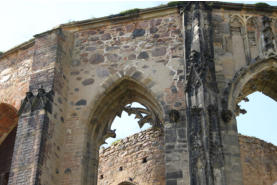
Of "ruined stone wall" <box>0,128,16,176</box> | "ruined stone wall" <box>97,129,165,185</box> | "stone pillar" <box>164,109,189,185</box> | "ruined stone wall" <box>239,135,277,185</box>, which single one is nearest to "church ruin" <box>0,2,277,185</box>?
"stone pillar" <box>164,109,189,185</box>

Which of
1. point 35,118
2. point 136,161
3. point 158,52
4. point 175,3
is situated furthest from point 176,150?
point 136,161

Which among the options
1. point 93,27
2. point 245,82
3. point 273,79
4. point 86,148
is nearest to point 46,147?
point 86,148

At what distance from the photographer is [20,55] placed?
12.9m

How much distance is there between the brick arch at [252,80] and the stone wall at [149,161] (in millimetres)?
4199

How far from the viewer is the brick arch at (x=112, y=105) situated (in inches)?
445

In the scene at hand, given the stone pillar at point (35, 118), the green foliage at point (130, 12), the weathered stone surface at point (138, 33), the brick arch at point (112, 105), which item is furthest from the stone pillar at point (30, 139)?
the green foliage at point (130, 12)

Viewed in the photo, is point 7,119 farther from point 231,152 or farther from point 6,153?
point 231,152

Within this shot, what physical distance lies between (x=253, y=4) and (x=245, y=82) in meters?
1.91

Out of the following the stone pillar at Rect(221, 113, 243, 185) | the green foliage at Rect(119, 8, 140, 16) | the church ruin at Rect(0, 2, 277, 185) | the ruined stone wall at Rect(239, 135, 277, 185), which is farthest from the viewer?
the ruined stone wall at Rect(239, 135, 277, 185)

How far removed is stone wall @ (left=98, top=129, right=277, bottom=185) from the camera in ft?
49.5

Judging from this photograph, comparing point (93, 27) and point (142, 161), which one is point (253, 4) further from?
point (142, 161)

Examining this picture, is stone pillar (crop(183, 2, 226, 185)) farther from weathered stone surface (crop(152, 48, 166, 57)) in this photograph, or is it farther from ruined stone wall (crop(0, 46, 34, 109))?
ruined stone wall (crop(0, 46, 34, 109))

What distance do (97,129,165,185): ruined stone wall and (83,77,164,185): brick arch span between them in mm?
3528

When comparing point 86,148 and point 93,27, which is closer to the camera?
point 86,148
